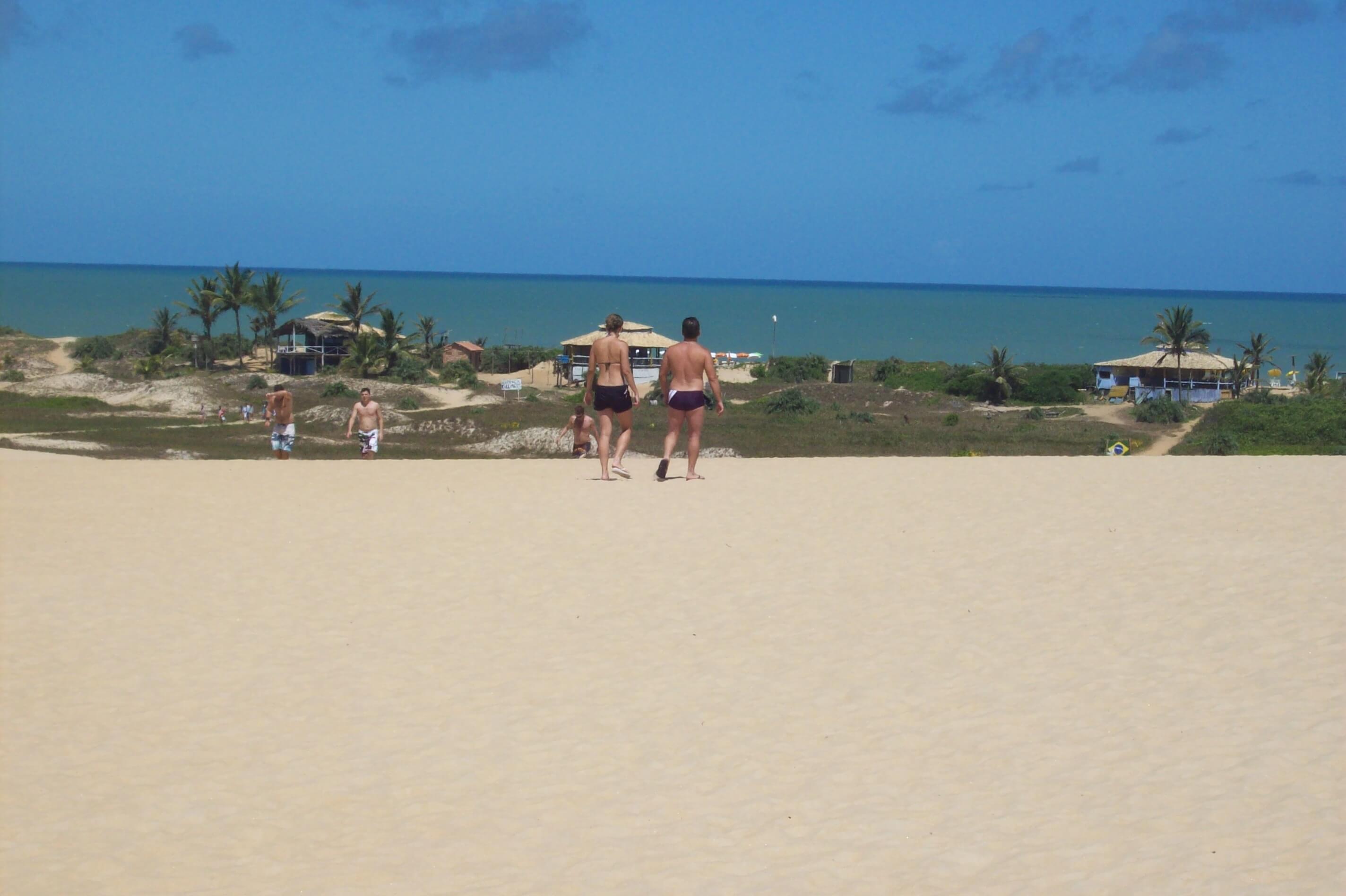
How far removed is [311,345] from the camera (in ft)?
230

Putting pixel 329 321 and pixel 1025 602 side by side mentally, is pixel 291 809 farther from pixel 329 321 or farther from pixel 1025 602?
pixel 329 321

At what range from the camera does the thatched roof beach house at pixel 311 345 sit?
225 feet

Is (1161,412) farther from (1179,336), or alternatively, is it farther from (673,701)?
Answer: (673,701)

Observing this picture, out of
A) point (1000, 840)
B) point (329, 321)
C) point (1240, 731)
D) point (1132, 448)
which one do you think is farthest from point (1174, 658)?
point (329, 321)

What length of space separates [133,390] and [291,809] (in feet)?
177

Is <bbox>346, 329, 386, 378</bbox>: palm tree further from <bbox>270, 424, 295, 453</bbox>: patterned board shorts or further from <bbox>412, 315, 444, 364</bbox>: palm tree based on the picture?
<bbox>270, 424, 295, 453</bbox>: patterned board shorts

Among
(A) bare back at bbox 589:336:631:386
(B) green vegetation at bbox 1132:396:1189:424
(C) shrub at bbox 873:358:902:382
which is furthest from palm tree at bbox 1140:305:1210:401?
(A) bare back at bbox 589:336:631:386

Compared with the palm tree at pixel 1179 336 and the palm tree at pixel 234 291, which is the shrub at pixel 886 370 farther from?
the palm tree at pixel 234 291

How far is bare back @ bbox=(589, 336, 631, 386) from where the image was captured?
12.2 meters

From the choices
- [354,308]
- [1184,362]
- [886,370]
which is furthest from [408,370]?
[1184,362]

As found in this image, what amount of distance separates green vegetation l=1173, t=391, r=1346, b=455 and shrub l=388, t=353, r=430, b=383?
121 feet

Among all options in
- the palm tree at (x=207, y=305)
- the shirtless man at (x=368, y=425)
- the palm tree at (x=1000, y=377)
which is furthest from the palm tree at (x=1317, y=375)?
the palm tree at (x=207, y=305)

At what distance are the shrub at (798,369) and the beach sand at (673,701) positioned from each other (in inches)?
2280

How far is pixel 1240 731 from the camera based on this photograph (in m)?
5.75
